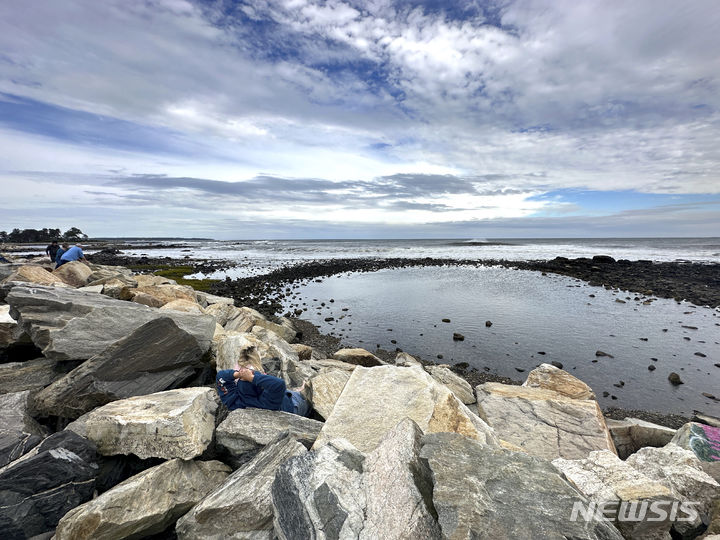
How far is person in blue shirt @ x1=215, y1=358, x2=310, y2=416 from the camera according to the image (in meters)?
6.11

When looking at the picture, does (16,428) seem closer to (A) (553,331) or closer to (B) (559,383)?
(B) (559,383)

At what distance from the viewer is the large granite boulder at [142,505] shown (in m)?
3.89

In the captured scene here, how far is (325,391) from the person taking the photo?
23.9 ft

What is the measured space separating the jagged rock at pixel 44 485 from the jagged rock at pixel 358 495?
2719 mm

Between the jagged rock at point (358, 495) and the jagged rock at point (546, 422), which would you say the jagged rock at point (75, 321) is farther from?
the jagged rock at point (546, 422)

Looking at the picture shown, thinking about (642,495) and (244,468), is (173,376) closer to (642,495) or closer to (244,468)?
(244,468)

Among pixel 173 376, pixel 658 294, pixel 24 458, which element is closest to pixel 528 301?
pixel 658 294

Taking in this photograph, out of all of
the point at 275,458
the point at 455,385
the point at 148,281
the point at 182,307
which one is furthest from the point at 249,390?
the point at 148,281

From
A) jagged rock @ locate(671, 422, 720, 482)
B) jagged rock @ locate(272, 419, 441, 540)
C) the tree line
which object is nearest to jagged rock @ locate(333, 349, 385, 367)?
jagged rock @ locate(671, 422, 720, 482)

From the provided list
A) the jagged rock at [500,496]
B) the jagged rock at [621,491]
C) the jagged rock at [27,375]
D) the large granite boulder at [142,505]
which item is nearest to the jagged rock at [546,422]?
the jagged rock at [621,491]

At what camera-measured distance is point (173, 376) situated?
7137 millimetres

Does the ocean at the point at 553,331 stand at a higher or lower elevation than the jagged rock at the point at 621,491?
lower

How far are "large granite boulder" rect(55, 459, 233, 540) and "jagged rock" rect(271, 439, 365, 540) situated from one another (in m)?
0.76

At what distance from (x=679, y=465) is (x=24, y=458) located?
921cm
